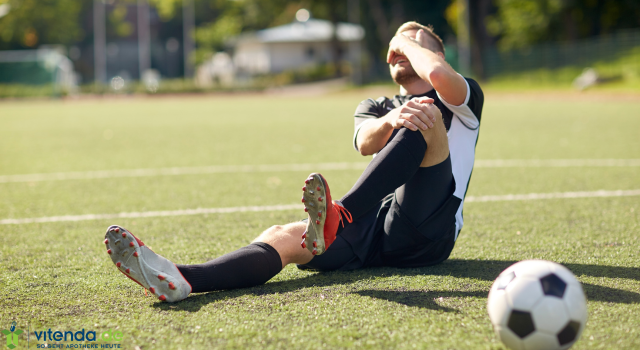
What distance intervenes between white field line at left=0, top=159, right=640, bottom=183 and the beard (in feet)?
11.9

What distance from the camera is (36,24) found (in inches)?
2029

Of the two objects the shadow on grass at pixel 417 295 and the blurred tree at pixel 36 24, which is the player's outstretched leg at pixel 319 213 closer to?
the shadow on grass at pixel 417 295

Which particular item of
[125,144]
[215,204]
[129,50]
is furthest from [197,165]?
[129,50]

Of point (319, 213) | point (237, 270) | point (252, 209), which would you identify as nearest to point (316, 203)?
point (319, 213)

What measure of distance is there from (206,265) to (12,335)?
797 mm

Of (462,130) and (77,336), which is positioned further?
(462,130)

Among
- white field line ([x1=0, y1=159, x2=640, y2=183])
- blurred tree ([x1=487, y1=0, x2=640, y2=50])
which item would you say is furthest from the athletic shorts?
blurred tree ([x1=487, y1=0, x2=640, y2=50])

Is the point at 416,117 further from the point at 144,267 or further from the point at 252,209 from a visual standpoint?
the point at 252,209

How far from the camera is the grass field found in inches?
86.7

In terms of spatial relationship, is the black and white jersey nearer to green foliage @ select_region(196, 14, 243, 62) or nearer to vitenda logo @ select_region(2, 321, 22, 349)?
vitenda logo @ select_region(2, 321, 22, 349)

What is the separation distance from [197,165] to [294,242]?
481 centimetres

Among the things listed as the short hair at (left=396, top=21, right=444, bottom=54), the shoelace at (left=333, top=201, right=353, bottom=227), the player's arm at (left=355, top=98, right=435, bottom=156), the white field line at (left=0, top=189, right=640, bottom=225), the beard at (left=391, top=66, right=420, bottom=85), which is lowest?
the white field line at (left=0, top=189, right=640, bottom=225)

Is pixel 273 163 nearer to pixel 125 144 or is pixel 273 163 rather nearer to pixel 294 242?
pixel 125 144

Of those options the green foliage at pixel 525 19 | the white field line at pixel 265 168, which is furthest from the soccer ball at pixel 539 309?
the green foliage at pixel 525 19
